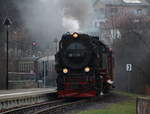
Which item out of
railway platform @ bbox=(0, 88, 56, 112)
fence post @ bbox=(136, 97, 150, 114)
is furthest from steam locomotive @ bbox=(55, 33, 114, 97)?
fence post @ bbox=(136, 97, 150, 114)

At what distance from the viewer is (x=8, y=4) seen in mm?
25781

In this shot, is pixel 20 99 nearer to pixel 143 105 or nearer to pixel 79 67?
pixel 79 67

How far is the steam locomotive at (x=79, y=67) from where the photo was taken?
760 inches

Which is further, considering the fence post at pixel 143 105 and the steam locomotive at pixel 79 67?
the steam locomotive at pixel 79 67

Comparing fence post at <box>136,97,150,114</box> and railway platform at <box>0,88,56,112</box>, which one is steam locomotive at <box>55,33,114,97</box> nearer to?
railway platform at <box>0,88,56,112</box>

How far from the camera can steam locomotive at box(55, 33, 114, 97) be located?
19297 mm

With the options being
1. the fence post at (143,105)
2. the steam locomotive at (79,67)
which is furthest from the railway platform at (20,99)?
the fence post at (143,105)

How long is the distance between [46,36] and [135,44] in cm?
896

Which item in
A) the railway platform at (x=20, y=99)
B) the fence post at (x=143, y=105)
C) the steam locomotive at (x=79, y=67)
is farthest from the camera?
the steam locomotive at (x=79, y=67)

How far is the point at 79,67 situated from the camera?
1969 cm

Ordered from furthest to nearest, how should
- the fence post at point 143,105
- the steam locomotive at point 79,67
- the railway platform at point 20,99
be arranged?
the steam locomotive at point 79,67
the railway platform at point 20,99
the fence post at point 143,105

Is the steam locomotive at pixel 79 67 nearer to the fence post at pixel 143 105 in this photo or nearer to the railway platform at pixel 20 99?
the railway platform at pixel 20 99

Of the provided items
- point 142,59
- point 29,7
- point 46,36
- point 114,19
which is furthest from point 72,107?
point 114,19

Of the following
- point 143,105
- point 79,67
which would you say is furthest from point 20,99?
point 143,105
